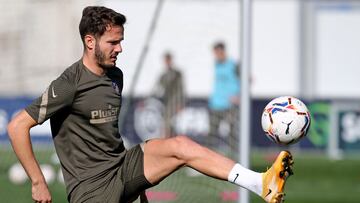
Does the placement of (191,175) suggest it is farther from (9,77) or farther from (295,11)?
(295,11)

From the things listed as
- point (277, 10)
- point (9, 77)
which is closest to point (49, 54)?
point (9, 77)

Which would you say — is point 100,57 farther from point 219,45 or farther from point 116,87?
point 219,45

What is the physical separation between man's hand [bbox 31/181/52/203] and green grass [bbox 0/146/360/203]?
11.5 ft

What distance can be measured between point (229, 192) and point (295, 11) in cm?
1925

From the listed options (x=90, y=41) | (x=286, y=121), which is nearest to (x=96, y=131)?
(x=90, y=41)

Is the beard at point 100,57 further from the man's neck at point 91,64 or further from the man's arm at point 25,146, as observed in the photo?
the man's arm at point 25,146

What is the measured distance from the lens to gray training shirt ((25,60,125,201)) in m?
7.13

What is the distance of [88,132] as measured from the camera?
23.6 ft

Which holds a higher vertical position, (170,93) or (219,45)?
(219,45)

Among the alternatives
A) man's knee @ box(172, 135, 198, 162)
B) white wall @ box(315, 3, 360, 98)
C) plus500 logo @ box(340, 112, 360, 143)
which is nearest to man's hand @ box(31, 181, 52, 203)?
man's knee @ box(172, 135, 198, 162)

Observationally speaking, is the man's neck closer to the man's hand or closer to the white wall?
the man's hand

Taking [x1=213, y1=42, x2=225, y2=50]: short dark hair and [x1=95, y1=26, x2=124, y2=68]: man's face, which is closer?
[x1=95, y1=26, x2=124, y2=68]: man's face

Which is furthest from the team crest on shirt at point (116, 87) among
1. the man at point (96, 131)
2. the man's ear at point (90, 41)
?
the man's ear at point (90, 41)

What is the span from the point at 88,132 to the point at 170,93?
531 cm
